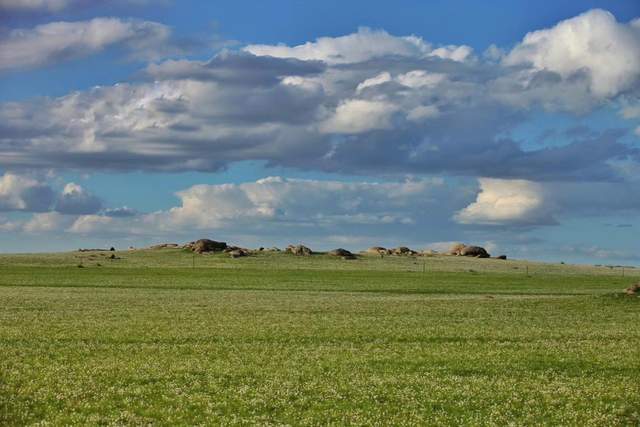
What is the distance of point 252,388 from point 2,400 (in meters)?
7.52

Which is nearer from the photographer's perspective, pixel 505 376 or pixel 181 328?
pixel 505 376

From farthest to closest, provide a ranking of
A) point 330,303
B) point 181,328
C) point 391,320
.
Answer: point 330,303 → point 391,320 → point 181,328

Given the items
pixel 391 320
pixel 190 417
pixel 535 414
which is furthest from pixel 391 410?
pixel 391 320

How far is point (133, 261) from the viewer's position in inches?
6993

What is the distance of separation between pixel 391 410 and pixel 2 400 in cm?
1150

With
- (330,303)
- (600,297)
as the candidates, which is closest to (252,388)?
(330,303)

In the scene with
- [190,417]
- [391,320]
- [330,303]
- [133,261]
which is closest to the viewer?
[190,417]

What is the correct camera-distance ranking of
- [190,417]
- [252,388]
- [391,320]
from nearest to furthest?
[190,417] → [252,388] → [391,320]

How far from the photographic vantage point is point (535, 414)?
72.1ft

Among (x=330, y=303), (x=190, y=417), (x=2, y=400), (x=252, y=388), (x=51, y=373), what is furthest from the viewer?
(x=330, y=303)

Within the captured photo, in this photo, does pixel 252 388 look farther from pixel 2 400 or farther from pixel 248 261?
pixel 248 261

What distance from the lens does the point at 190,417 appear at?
68.3 ft

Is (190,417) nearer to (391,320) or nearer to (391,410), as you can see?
(391,410)

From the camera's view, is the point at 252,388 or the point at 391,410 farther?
the point at 252,388
